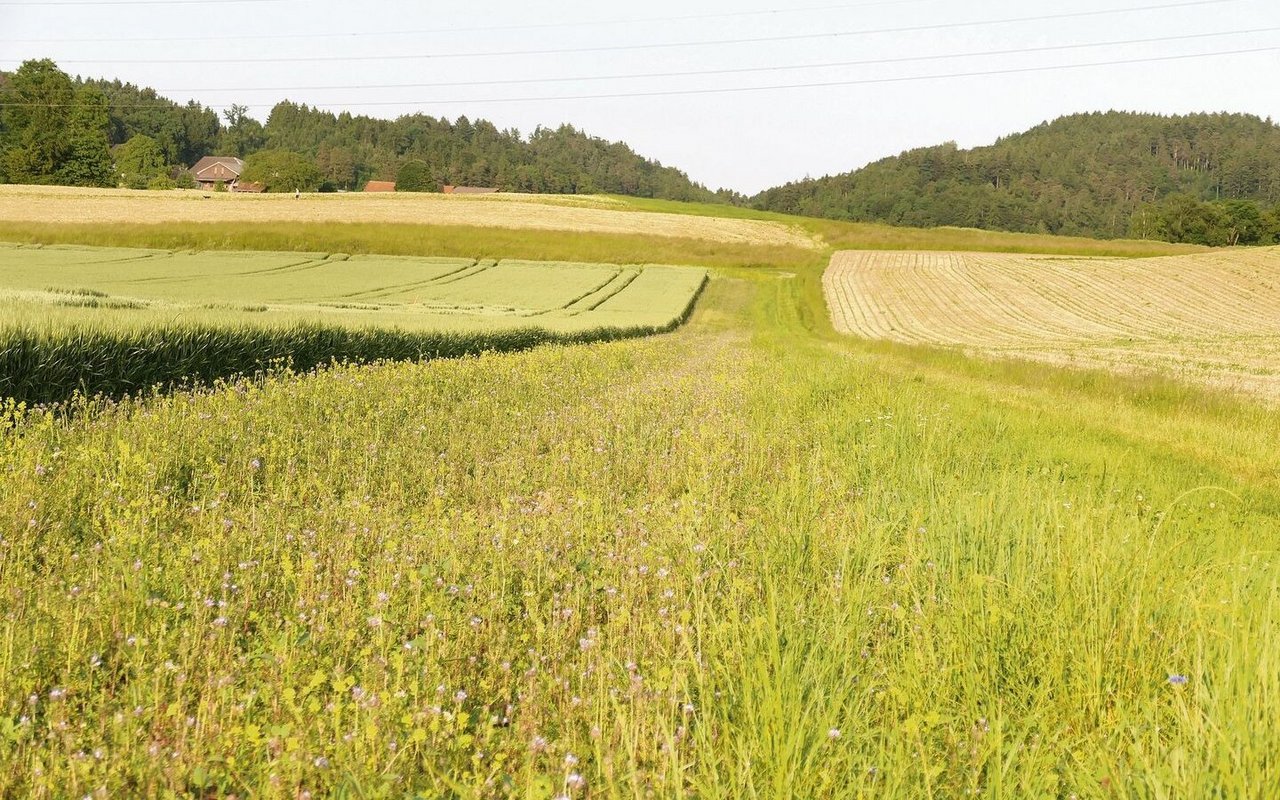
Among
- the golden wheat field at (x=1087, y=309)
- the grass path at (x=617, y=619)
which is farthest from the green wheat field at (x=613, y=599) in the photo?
the golden wheat field at (x=1087, y=309)

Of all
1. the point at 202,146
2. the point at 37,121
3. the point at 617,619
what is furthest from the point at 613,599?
the point at 202,146

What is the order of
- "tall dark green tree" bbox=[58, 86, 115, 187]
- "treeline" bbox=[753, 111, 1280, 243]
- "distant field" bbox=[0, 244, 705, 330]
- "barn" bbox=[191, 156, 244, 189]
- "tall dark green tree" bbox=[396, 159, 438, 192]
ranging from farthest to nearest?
"barn" bbox=[191, 156, 244, 189] → "tall dark green tree" bbox=[396, 159, 438, 192] → "treeline" bbox=[753, 111, 1280, 243] → "tall dark green tree" bbox=[58, 86, 115, 187] → "distant field" bbox=[0, 244, 705, 330]

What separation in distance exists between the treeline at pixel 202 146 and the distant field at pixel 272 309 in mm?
59692

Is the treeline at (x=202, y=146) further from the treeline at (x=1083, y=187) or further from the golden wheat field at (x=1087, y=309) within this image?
the golden wheat field at (x=1087, y=309)

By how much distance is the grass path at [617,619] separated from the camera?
109 inches

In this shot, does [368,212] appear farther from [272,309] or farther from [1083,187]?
[1083,187]

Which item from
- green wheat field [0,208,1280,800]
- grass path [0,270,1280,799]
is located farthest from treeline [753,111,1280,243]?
grass path [0,270,1280,799]

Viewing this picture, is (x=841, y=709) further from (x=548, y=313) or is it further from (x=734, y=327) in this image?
(x=734, y=327)

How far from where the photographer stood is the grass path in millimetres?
2779

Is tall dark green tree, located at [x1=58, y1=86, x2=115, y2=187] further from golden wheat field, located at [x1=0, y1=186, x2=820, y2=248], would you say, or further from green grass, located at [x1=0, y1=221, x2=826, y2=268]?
green grass, located at [x1=0, y1=221, x2=826, y2=268]

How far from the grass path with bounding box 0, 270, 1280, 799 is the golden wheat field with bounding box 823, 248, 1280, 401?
1400 centimetres

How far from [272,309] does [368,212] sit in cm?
5588

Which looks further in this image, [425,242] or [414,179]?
[414,179]

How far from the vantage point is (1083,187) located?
16175 centimetres
